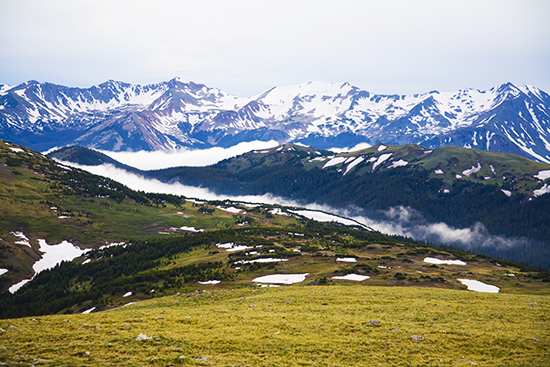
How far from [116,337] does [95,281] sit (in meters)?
112

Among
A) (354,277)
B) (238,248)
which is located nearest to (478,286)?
(354,277)

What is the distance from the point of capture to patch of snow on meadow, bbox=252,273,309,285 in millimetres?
71250

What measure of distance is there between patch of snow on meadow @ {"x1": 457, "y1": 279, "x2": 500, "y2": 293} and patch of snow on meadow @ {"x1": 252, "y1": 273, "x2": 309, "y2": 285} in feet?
102

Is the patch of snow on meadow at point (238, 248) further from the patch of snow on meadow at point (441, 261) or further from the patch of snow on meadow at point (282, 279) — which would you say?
the patch of snow on meadow at point (441, 261)

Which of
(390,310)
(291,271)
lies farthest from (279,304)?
(291,271)

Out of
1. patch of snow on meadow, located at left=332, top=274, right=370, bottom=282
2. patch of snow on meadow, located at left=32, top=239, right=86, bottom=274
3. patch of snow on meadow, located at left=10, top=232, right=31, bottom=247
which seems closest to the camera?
patch of snow on meadow, located at left=332, top=274, right=370, bottom=282

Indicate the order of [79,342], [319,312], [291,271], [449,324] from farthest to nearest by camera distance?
[291,271] < [319,312] < [449,324] < [79,342]

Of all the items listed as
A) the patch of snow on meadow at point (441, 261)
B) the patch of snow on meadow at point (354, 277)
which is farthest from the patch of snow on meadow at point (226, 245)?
the patch of snow on meadow at point (354, 277)

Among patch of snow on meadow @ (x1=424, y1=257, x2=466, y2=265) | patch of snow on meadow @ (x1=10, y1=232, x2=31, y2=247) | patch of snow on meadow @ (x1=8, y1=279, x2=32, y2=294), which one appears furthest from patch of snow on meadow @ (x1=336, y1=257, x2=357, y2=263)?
patch of snow on meadow @ (x1=10, y1=232, x2=31, y2=247)

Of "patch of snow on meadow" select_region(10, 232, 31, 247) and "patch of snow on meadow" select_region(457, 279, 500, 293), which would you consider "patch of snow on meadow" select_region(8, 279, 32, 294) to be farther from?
"patch of snow on meadow" select_region(457, 279, 500, 293)

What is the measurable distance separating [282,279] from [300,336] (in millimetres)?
45057

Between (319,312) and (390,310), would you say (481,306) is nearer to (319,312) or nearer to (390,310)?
(390,310)

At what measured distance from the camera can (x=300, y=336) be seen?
29219 millimetres

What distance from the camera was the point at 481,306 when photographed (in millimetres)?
39281
